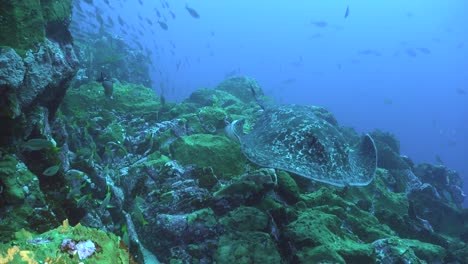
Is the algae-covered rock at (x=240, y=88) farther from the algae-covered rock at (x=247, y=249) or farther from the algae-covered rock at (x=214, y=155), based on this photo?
the algae-covered rock at (x=247, y=249)

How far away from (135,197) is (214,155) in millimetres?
1808

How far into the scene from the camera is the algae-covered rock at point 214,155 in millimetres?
6727

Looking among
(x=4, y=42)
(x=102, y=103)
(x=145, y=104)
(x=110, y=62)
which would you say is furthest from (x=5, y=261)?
(x=110, y=62)

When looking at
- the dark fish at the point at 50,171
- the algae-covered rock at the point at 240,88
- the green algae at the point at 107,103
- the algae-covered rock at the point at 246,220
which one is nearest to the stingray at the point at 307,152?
the algae-covered rock at the point at 246,220

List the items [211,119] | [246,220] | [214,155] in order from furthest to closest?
[211,119], [214,155], [246,220]

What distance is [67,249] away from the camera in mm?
2391

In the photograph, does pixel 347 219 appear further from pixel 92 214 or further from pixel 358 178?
pixel 92 214

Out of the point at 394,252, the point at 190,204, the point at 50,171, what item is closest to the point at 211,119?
the point at 190,204

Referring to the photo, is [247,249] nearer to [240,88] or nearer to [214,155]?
[214,155]

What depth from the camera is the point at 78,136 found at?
23.8 feet

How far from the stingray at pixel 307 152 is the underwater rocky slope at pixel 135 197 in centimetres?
47

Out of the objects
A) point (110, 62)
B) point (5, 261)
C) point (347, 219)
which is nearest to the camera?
point (5, 261)

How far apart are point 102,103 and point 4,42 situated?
6190 millimetres

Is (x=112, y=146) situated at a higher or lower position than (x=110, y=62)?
higher
